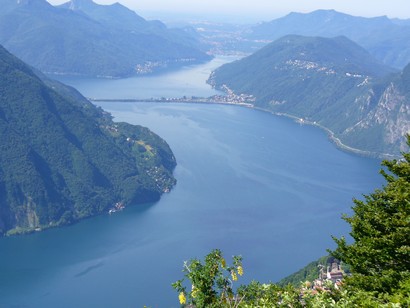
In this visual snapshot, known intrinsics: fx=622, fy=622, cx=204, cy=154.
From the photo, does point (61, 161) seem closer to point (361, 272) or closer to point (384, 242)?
point (361, 272)

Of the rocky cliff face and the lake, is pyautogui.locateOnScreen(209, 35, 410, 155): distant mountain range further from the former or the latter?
the lake

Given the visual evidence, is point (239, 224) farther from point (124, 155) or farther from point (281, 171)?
point (124, 155)

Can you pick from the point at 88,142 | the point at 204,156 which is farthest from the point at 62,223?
the point at 204,156

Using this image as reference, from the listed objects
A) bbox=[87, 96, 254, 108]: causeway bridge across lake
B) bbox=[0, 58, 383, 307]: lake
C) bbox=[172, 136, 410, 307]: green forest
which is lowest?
bbox=[87, 96, 254, 108]: causeway bridge across lake

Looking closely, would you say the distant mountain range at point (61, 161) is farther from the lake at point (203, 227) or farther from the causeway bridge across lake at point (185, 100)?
the causeway bridge across lake at point (185, 100)

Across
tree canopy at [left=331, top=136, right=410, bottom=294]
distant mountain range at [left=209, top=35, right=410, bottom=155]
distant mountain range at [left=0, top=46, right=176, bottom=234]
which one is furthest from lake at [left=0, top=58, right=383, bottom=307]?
tree canopy at [left=331, top=136, right=410, bottom=294]

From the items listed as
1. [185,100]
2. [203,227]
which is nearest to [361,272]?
[203,227]
